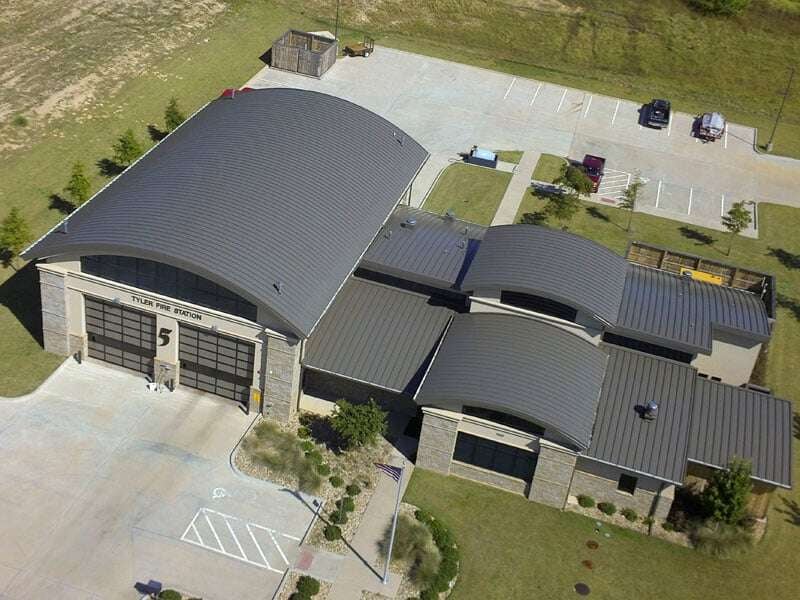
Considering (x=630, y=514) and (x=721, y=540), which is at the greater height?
(x=721, y=540)

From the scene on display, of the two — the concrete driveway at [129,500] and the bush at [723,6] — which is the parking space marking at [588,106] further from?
the concrete driveway at [129,500]

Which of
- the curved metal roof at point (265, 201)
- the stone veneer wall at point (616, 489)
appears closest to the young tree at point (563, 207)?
the curved metal roof at point (265, 201)

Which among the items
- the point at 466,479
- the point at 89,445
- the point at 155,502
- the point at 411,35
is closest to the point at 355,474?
the point at 466,479

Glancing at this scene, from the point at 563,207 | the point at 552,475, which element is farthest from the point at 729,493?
the point at 563,207

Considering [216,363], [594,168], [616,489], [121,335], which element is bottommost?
[616,489]

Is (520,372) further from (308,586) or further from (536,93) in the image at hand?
(536,93)

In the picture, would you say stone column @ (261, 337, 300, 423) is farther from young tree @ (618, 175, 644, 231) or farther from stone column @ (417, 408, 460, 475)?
young tree @ (618, 175, 644, 231)
